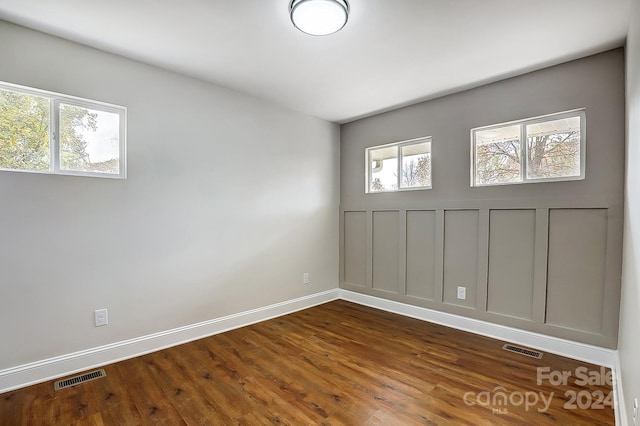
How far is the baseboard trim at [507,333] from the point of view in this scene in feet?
8.32

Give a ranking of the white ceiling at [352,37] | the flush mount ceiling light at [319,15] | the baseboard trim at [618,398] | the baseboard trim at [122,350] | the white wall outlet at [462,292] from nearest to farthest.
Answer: the baseboard trim at [618,398], the flush mount ceiling light at [319,15], the white ceiling at [352,37], the baseboard trim at [122,350], the white wall outlet at [462,292]

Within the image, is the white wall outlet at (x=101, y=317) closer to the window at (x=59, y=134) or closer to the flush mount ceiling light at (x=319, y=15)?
the window at (x=59, y=134)

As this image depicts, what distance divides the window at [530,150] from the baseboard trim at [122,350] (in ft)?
9.14

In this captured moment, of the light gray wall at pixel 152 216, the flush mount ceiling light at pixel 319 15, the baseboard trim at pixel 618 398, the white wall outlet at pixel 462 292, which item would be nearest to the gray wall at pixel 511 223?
the white wall outlet at pixel 462 292

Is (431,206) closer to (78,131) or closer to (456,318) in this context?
(456,318)

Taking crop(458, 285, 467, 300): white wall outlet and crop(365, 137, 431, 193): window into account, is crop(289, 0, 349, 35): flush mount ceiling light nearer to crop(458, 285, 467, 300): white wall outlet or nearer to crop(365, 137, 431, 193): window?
crop(365, 137, 431, 193): window

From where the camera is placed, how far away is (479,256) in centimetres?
318

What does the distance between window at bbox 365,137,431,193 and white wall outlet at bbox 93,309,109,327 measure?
3179mm

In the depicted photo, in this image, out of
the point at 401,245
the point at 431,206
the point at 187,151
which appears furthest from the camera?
the point at 401,245

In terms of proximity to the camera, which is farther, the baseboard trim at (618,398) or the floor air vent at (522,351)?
the floor air vent at (522,351)

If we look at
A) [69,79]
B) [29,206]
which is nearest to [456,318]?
A: [29,206]

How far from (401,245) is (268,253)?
1.63 m

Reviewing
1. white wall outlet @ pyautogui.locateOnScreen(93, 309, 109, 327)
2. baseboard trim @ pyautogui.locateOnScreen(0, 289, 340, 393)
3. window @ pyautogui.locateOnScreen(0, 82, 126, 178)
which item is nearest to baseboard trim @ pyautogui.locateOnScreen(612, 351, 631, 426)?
baseboard trim @ pyautogui.locateOnScreen(0, 289, 340, 393)

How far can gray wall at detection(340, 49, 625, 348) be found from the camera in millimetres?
2510
